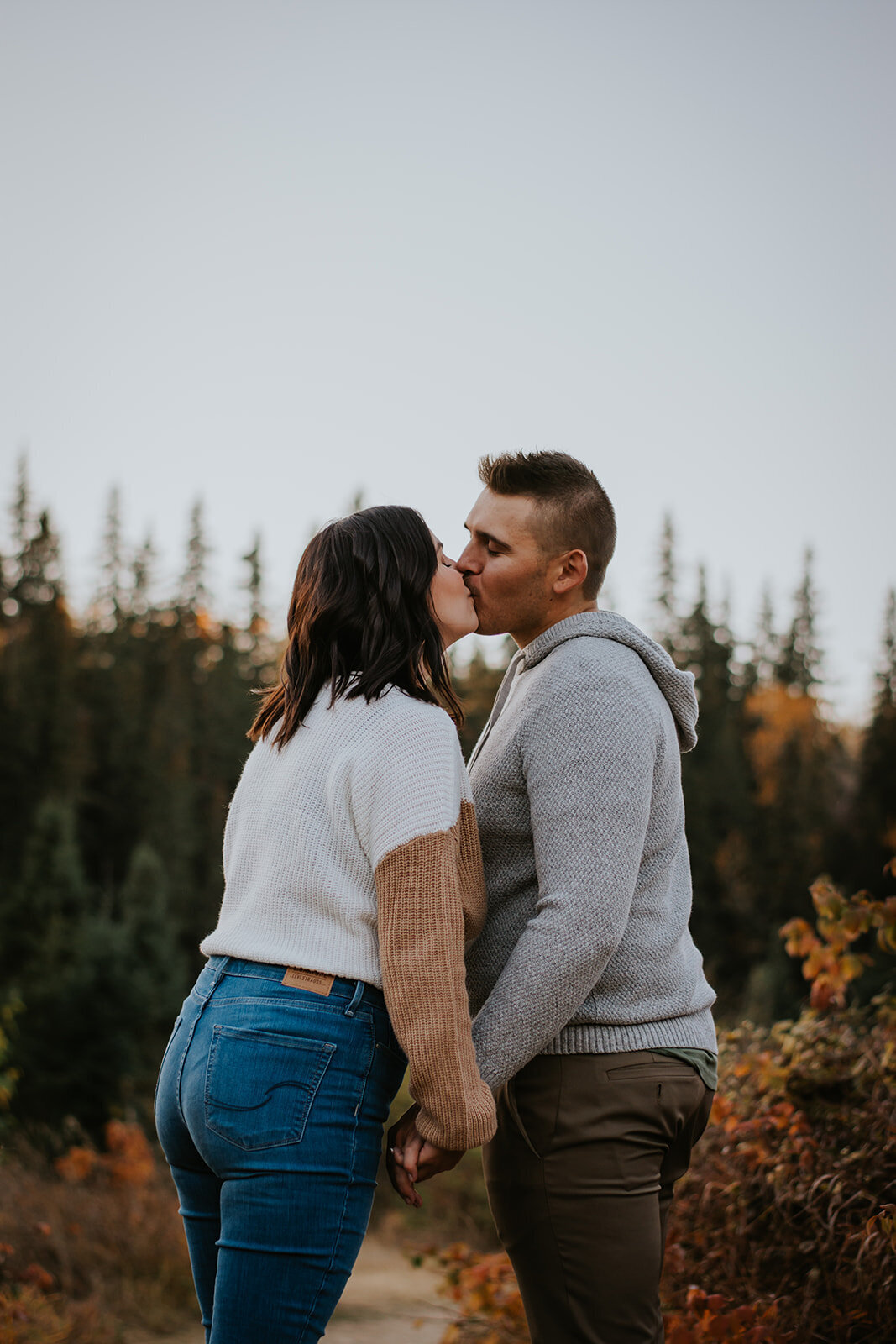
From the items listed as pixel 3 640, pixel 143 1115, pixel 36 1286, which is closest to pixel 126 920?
pixel 143 1115

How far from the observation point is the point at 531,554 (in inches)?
109

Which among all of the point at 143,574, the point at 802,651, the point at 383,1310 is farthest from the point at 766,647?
the point at 383,1310

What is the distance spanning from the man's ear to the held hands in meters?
1.26

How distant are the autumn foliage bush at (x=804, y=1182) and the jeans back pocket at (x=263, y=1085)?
70.2 inches

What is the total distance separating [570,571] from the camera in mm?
2787

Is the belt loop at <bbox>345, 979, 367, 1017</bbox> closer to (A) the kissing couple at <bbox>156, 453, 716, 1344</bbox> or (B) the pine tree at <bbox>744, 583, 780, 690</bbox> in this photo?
(A) the kissing couple at <bbox>156, 453, 716, 1344</bbox>

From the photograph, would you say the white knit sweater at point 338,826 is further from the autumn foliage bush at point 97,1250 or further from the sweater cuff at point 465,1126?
the autumn foliage bush at point 97,1250

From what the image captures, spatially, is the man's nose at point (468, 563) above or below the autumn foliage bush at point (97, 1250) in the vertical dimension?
above

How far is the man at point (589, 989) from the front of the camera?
88.1 inches

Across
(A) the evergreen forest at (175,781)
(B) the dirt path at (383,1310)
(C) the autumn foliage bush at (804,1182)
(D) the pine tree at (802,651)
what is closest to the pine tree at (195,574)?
(A) the evergreen forest at (175,781)

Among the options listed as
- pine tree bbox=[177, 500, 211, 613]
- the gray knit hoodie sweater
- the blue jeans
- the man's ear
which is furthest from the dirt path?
pine tree bbox=[177, 500, 211, 613]

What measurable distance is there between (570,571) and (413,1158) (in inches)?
54.7

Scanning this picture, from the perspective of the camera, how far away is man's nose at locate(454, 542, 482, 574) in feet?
9.25

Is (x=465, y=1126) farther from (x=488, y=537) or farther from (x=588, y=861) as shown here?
(x=488, y=537)
